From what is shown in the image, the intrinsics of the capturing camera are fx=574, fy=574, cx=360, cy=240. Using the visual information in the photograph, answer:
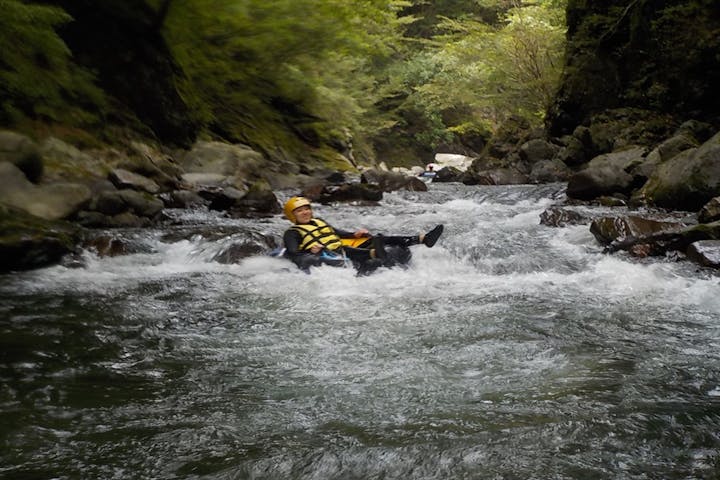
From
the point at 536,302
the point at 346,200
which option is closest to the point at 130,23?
the point at 346,200

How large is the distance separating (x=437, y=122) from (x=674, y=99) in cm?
1791

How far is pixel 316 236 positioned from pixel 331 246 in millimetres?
195

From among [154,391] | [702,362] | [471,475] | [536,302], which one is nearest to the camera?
[471,475]

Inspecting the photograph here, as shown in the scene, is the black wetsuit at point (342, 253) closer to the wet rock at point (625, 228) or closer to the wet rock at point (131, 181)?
the wet rock at point (625, 228)

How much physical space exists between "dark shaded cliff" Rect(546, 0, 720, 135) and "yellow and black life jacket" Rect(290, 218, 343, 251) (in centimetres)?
935

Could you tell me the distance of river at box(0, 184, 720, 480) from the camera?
207 centimetres

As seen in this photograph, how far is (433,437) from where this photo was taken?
7.38 feet

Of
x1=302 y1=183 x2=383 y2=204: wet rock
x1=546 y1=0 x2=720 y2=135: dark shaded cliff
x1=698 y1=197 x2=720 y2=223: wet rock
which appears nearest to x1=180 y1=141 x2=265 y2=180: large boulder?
x1=302 y1=183 x2=383 y2=204: wet rock

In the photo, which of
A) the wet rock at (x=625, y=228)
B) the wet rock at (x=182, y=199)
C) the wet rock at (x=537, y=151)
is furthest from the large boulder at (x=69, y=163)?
the wet rock at (x=537, y=151)

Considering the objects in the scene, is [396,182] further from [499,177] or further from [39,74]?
[39,74]

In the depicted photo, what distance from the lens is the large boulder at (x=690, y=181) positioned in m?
7.80

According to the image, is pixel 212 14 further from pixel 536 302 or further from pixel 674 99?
pixel 674 99

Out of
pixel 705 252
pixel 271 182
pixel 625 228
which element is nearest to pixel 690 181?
pixel 625 228

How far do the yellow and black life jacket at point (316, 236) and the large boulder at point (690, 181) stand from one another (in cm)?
514
